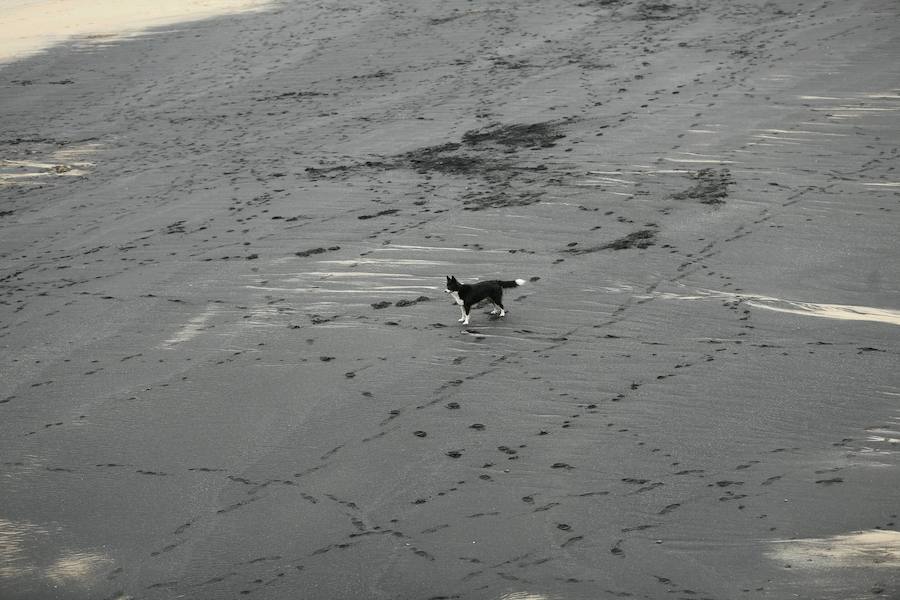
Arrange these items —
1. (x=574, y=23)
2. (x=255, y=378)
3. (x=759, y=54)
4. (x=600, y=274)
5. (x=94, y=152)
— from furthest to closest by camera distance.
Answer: (x=574, y=23)
(x=759, y=54)
(x=94, y=152)
(x=600, y=274)
(x=255, y=378)

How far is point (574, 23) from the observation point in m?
19.0

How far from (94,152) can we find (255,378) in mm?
8783

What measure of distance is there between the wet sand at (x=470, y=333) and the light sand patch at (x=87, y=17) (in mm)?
4734

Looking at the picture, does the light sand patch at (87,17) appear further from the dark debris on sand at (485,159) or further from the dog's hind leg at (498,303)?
the dog's hind leg at (498,303)

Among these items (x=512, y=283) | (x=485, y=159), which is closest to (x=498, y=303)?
(x=512, y=283)

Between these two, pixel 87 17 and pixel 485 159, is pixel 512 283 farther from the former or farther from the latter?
pixel 87 17

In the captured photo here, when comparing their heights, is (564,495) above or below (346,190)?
below

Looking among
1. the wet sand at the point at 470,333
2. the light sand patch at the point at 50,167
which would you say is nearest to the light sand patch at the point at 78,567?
the wet sand at the point at 470,333

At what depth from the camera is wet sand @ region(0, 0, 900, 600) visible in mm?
5512

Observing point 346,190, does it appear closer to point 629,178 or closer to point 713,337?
point 629,178

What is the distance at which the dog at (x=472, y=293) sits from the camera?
27.0 feet

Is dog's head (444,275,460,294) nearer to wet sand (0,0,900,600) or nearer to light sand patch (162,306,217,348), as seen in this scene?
wet sand (0,0,900,600)

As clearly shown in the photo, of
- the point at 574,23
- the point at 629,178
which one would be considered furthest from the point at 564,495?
the point at 574,23

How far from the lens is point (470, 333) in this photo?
8344 mm
